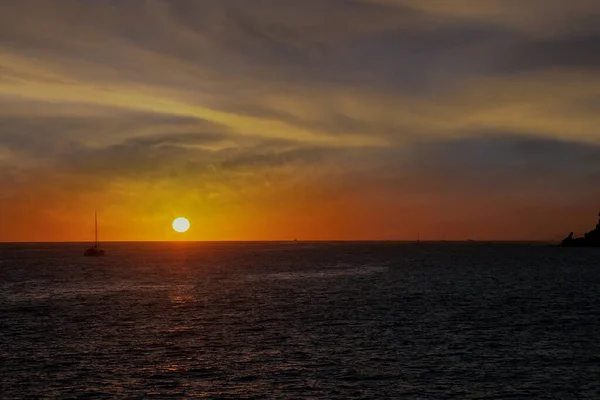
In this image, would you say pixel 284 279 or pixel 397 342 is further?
pixel 284 279

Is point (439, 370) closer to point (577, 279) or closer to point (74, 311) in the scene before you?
point (74, 311)

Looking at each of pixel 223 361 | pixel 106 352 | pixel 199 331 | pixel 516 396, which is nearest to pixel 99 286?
pixel 199 331

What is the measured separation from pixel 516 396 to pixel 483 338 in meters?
21.1

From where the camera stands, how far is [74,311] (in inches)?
3297

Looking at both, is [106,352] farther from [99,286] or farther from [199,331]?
[99,286]

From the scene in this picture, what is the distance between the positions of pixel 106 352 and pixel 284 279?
304 ft

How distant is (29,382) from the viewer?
4347 cm

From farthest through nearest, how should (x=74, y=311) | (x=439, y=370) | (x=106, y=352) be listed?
1. (x=74, y=311)
2. (x=106, y=352)
3. (x=439, y=370)

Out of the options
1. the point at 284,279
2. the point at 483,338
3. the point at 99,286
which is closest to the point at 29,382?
→ the point at 483,338

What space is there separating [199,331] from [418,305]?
3720cm

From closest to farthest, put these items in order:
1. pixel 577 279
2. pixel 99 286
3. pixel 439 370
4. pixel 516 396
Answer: pixel 516 396, pixel 439 370, pixel 99 286, pixel 577 279

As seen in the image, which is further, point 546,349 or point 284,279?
point 284,279

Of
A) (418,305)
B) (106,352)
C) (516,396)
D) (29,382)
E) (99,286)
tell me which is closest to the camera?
(516,396)

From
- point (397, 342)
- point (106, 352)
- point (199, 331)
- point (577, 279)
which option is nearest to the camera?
point (106, 352)
